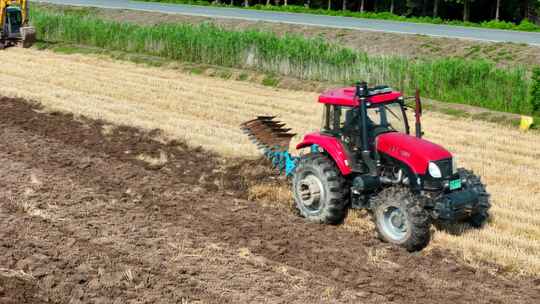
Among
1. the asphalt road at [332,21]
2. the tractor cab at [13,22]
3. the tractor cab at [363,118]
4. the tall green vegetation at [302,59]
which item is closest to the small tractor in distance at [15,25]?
the tractor cab at [13,22]

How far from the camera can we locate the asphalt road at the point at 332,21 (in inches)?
1224

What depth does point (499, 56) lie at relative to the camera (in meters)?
26.2

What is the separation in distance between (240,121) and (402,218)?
846 cm

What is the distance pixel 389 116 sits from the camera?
32.2 feet

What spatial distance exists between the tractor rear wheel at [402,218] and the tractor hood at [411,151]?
37 centimetres

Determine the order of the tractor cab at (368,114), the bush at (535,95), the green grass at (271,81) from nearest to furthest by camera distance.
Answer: the tractor cab at (368,114) < the bush at (535,95) < the green grass at (271,81)

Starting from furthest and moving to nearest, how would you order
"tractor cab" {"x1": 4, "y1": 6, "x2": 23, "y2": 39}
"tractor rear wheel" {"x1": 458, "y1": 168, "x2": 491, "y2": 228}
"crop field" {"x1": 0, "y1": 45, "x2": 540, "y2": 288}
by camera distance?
"tractor cab" {"x1": 4, "y1": 6, "x2": 23, "y2": 39}
"crop field" {"x1": 0, "y1": 45, "x2": 540, "y2": 288}
"tractor rear wheel" {"x1": 458, "y1": 168, "x2": 491, "y2": 228}

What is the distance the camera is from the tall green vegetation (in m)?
18.7

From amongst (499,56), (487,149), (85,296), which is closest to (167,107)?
(487,149)

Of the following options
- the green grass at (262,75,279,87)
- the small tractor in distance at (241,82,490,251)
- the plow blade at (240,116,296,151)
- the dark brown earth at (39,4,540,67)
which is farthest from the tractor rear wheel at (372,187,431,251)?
the dark brown earth at (39,4,540,67)

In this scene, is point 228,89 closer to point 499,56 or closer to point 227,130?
point 227,130

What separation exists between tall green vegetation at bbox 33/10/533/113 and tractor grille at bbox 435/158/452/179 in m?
9.59

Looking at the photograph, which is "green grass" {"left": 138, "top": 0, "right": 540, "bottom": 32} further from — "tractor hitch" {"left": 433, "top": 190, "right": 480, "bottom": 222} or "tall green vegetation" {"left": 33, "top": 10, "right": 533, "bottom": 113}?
"tractor hitch" {"left": 433, "top": 190, "right": 480, "bottom": 222}

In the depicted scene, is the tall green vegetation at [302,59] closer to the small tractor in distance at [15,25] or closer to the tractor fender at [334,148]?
the small tractor in distance at [15,25]
